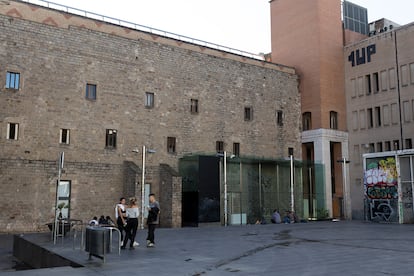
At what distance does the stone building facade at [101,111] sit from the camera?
79.2 feet

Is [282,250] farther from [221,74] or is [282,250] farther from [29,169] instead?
[221,74]

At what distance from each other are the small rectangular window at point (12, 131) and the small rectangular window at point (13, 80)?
2057 millimetres

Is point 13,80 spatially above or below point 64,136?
above

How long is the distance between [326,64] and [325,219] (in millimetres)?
12901

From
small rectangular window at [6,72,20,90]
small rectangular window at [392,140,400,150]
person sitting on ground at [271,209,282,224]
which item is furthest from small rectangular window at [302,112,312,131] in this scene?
small rectangular window at [6,72,20,90]

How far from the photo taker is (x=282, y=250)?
1377 centimetres

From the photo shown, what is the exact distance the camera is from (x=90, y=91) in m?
27.1

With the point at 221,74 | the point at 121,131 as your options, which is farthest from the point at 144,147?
the point at 221,74

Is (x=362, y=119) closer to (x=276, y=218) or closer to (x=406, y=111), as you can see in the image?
(x=406, y=111)

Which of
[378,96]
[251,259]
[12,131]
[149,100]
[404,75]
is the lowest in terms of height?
[251,259]

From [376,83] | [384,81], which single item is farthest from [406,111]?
[376,83]

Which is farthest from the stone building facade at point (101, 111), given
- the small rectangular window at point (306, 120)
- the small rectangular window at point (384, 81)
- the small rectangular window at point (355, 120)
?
the small rectangular window at point (384, 81)

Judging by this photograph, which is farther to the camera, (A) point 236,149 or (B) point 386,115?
(B) point 386,115

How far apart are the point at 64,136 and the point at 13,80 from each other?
4077mm
